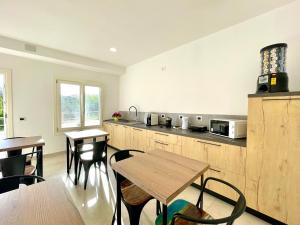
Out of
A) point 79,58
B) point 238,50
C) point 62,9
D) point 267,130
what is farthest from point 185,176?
point 79,58

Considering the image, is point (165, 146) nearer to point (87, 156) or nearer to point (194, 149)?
point (194, 149)

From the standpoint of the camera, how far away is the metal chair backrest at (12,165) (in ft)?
5.00

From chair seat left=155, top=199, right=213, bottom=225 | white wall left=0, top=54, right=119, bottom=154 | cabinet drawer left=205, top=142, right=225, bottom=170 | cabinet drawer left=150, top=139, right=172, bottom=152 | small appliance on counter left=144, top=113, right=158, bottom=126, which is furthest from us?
small appliance on counter left=144, top=113, right=158, bottom=126

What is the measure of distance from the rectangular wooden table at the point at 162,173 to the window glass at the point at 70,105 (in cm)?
330

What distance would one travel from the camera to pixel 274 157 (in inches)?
63.4

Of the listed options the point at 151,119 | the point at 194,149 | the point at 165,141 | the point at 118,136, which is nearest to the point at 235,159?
the point at 194,149

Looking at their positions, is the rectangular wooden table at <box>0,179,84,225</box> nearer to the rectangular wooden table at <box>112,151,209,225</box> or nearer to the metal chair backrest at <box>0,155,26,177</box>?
the rectangular wooden table at <box>112,151,209,225</box>

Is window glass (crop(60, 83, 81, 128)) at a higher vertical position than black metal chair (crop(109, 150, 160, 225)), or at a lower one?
higher

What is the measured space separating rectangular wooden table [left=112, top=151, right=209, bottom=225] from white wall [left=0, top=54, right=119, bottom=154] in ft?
10.8

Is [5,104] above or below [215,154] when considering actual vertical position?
above

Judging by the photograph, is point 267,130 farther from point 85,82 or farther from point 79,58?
point 85,82

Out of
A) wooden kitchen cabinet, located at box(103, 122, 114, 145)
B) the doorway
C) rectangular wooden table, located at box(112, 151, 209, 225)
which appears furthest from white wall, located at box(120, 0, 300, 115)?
the doorway

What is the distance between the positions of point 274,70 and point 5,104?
4.78m

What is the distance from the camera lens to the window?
13.0 ft
